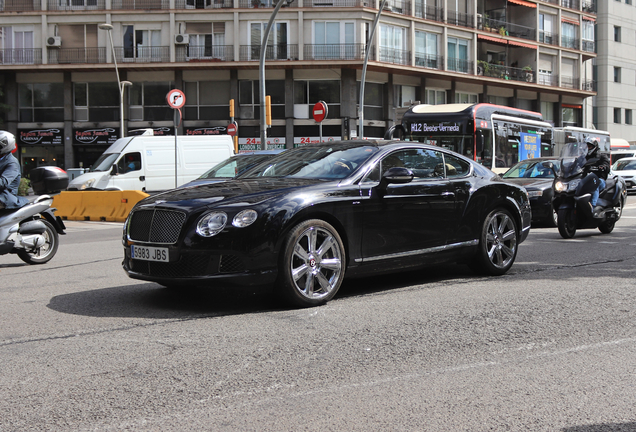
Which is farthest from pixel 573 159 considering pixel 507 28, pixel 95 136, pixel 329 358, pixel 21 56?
pixel 507 28

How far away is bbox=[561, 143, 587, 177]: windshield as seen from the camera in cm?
1180

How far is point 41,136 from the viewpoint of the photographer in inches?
1613

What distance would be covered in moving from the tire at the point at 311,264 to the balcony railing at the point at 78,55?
3773cm

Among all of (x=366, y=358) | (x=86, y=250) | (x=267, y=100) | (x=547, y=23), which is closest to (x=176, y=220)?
(x=366, y=358)

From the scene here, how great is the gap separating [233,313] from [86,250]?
6.32 metres

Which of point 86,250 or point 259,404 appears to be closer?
point 259,404

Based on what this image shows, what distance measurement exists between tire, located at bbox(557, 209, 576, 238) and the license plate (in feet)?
26.1

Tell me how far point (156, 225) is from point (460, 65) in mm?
42033

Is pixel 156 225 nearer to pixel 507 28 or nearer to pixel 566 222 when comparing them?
pixel 566 222

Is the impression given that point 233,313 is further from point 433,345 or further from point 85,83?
point 85,83

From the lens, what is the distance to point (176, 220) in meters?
5.62

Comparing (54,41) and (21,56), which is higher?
(54,41)

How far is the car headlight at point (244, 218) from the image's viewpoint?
547cm

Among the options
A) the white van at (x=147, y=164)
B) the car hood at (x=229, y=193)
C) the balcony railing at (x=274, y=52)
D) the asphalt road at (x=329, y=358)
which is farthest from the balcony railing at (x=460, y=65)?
the car hood at (x=229, y=193)
